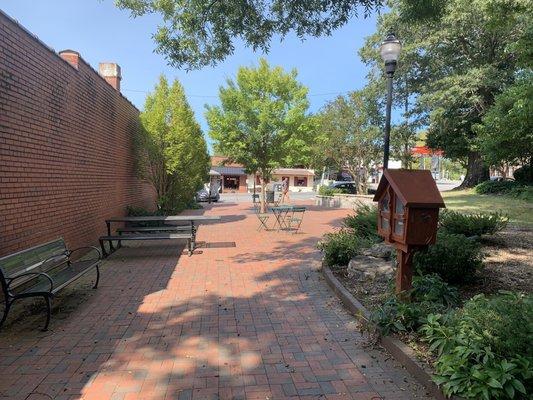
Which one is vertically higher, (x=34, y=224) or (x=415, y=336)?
(x=34, y=224)

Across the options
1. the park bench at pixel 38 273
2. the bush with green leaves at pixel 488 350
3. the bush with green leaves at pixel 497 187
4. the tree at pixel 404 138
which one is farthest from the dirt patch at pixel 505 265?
the tree at pixel 404 138

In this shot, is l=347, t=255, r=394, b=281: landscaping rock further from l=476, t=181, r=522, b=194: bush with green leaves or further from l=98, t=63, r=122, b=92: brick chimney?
l=476, t=181, r=522, b=194: bush with green leaves

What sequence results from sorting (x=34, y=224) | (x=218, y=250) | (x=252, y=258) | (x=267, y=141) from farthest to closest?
(x=267, y=141), (x=218, y=250), (x=252, y=258), (x=34, y=224)

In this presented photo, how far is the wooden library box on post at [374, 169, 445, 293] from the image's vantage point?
12.6ft

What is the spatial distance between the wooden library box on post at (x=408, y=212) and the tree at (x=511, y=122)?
12.0 feet

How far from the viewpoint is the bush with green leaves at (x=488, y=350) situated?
266cm

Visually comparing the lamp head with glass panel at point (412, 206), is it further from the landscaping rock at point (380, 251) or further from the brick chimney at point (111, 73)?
the brick chimney at point (111, 73)

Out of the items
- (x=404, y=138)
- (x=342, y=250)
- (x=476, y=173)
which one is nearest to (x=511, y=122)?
(x=342, y=250)

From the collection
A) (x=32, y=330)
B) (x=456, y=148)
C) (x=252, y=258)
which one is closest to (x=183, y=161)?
(x=252, y=258)

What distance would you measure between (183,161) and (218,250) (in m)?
5.09

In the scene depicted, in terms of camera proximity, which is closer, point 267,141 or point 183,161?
point 183,161

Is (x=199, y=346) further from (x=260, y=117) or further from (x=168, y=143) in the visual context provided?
(x=260, y=117)

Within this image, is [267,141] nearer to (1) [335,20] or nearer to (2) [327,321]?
(1) [335,20]

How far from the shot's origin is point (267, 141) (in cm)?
1759
